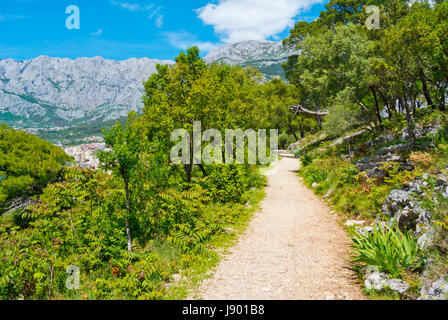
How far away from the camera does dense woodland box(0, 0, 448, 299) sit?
5266 mm

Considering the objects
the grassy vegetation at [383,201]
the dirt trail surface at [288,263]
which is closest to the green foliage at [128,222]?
the dirt trail surface at [288,263]

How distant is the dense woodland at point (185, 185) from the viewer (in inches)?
207

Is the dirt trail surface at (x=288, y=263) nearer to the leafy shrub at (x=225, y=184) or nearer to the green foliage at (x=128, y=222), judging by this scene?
the green foliage at (x=128, y=222)

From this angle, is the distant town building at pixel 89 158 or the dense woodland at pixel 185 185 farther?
the distant town building at pixel 89 158

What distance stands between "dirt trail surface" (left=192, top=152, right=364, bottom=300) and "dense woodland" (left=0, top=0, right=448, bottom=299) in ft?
1.67

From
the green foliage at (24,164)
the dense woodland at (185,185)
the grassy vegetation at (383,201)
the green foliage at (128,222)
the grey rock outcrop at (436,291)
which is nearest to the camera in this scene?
the grey rock outcrop at (436,291)

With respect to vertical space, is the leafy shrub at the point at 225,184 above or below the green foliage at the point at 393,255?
above

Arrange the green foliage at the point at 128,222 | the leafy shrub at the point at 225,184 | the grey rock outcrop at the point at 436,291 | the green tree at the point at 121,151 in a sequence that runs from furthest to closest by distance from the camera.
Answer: the leafy shrub at the point at 225,184 < the green tree at the point at 121,151 < the green foliage at the point at 128,222 < the grey rock outcrop at the point at 436,291

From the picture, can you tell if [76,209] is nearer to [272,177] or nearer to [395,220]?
[395,220]

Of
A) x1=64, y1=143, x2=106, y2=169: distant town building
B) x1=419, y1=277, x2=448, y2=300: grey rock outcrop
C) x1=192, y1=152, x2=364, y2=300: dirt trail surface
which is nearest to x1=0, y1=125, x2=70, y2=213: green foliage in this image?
x1=64, y1=143, x2=106, y2=169: distant town building

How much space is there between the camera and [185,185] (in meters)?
12.6

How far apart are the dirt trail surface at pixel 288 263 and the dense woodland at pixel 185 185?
0.51 metres

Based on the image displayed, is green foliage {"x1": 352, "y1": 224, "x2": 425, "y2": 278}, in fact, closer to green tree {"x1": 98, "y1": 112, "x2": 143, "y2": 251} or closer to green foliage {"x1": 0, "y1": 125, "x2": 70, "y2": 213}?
green tree {"x1": 98, "y1": 112, "x2": 143, "y2": 251}

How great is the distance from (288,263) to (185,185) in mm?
7215
